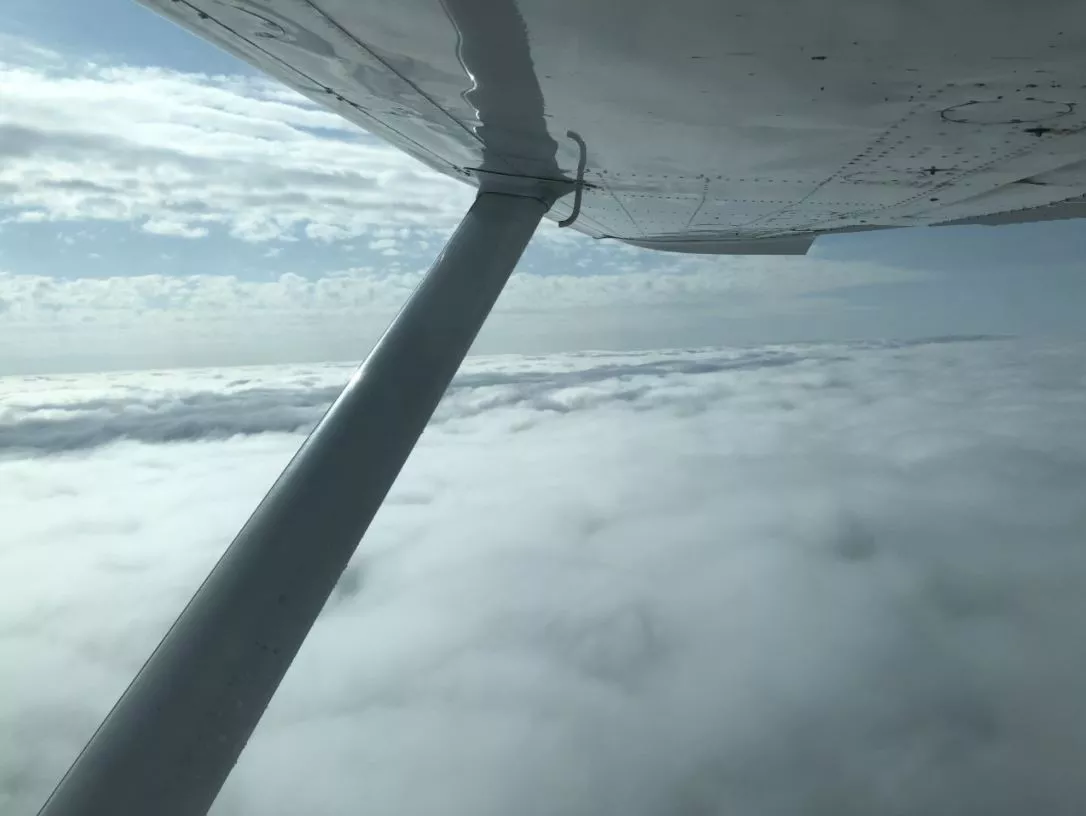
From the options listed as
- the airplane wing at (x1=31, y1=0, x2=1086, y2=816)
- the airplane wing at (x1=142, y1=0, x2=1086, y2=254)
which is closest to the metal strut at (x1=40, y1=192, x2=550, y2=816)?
the airplane wing at (x1=31, y1=0, x2=1086, y2=816)

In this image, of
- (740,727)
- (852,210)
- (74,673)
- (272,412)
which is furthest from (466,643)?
(852,210)

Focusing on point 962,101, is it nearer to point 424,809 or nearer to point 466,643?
point 424,809

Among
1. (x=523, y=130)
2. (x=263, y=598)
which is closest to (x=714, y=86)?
(x=523, y=130)

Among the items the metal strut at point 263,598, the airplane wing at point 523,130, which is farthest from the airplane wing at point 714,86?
the metal strut at point 263,598

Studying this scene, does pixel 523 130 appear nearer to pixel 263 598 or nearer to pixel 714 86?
pixel 714 86

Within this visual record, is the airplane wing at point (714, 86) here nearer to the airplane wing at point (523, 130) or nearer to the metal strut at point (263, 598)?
the airplane wing at point (523, 130)
